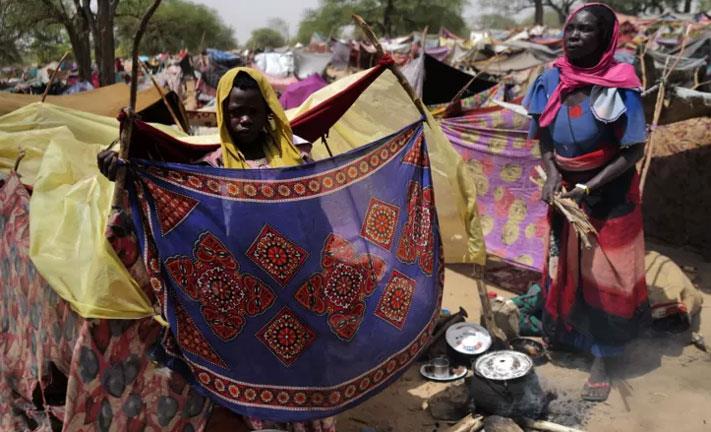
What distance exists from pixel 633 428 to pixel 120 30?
36.2 metres

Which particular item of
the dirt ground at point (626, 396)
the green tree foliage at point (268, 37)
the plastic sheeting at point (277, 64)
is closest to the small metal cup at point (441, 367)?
the dirt ground at point (626, 396)

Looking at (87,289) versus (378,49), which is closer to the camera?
(87,289)

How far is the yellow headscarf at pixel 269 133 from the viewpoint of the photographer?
2.27 m

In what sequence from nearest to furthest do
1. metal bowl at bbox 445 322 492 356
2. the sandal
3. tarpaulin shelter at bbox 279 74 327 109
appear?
the sandal → metal bowl at bbox 445 322 492 356 → tarpaulin shelter at bbox 279 74 327 109

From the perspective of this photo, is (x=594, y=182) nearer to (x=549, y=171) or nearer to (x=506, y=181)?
(x=549, y=171)

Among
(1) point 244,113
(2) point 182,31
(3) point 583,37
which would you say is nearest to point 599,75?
(3) point 583,37

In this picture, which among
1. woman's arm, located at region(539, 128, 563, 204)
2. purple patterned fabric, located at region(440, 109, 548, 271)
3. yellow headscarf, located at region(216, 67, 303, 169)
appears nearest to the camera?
yellow headscarf, located at region(216, 67, 303, 169)

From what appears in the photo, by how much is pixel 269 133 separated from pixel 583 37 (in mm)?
1695

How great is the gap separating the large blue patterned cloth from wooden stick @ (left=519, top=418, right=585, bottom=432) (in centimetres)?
96

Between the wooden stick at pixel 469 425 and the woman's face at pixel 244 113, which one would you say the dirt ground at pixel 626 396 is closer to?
the wooden stick at pixel 469 425

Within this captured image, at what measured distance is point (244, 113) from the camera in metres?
2.29

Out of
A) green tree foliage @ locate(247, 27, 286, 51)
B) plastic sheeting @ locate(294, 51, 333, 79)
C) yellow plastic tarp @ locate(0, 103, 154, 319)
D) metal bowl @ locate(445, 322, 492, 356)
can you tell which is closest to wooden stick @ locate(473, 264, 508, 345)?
metal bowl @ locate(445, 322, 492, 356)

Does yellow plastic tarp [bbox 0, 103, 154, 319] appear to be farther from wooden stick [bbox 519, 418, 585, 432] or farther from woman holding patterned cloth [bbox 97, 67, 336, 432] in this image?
wooden stick [bbox 519, 418, 585, 432]

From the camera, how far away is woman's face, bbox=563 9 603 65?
2885 mm
